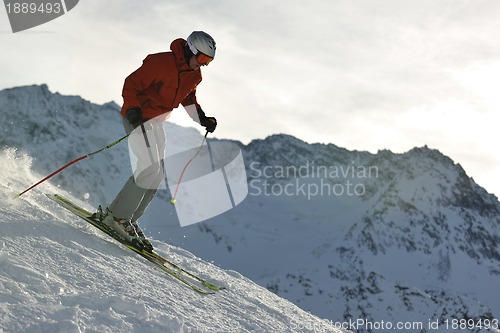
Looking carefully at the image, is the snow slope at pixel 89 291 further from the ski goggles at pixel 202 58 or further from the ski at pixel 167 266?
the ski goggles at pixel 202 58

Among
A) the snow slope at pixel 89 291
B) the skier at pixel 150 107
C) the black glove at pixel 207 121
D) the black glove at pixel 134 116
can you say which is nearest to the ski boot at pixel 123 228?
the skier at pixel 150 107

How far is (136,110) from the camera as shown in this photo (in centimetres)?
583

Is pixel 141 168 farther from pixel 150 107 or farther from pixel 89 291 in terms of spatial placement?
pixel 89 291

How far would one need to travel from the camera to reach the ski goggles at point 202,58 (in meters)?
6.06

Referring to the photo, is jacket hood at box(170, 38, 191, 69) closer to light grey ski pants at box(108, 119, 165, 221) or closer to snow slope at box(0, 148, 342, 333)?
light grey ski pants at box(108, 119, 165, 221)

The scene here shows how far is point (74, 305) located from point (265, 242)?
17672cm

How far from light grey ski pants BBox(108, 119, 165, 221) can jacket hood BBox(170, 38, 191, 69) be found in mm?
738

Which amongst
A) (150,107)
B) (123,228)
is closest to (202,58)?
(150,107)

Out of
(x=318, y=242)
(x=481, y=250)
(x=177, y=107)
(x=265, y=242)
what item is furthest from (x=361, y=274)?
(x=177, y=107)

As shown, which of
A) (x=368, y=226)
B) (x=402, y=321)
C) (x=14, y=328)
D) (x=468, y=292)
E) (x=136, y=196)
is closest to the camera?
(x=14, y=328)

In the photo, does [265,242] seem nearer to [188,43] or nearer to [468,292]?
[468,292]

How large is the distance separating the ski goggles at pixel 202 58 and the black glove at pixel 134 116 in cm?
91

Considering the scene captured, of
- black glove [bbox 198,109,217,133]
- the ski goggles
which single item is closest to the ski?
black glove [bbox 198,109,217,133]

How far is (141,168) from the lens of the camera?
243 inches
